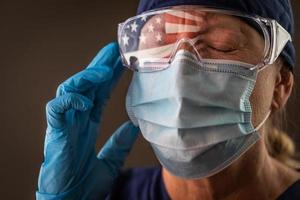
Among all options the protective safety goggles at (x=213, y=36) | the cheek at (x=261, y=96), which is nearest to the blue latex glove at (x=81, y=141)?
the protective safety goggles at (x=213, y=36)

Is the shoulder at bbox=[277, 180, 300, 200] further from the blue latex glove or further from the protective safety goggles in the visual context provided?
the blue latex glove

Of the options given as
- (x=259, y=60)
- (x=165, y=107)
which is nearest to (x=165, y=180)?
(x=165, y=107)

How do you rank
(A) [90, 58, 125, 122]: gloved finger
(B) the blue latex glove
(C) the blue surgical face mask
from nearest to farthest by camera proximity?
(C) the blue surgical face mask
(B) the blue latex glove
(A) [90, 58, 125, 122]: gloved finger

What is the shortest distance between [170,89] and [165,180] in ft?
0.96

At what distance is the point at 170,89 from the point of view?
0.98 meters

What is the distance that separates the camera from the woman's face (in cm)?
101

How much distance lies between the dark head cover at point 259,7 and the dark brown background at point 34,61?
24.8 inches

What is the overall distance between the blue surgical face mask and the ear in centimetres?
11

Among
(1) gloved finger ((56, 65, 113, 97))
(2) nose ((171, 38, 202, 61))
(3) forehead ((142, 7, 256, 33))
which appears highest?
(3) forehead ((142, 7, 256, 33))

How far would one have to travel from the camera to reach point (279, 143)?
1272 millimetres

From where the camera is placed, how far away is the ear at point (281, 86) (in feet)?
3.60

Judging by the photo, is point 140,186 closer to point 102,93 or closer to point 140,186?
point 140,186

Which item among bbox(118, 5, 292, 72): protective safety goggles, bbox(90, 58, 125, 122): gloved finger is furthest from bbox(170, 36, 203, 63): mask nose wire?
bbox(90, 58, 125, 122): gloved finger

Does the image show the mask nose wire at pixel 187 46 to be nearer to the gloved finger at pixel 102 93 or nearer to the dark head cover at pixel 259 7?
the dark head cover at pixel 259 7
